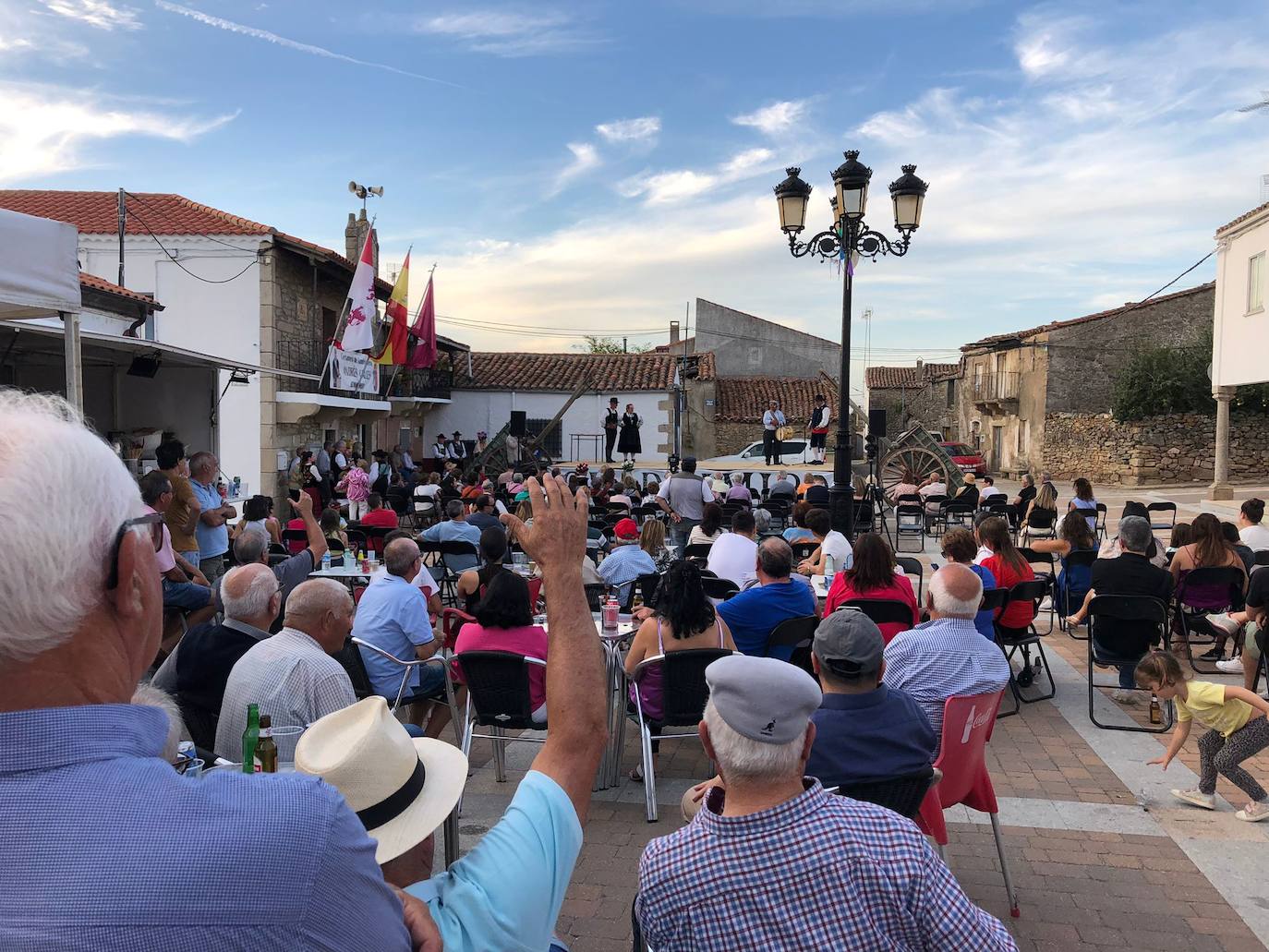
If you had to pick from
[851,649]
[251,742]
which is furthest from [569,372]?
[251,742]

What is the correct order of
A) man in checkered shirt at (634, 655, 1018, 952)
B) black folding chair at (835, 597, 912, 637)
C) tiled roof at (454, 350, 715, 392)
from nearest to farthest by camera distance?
man in checkered shirt at (634, 655, 1018, 952)
black folding chair at (835, 597, 912, 637)
tiled roof at (454, 350, 715, 392)

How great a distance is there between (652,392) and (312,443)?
12.1m

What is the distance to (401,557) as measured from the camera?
5.34 metres

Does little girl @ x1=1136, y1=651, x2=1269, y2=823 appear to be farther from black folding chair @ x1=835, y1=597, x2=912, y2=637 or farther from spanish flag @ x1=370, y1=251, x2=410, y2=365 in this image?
spanish flag @ x1=370, y1=251, x2=410, y2=365

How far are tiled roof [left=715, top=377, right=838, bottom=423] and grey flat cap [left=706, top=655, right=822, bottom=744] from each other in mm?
29213

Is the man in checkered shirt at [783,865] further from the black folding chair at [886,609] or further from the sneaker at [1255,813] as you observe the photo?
the sneaker at [1255,813]

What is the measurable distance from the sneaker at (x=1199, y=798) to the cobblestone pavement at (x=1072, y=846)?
4 centimetres

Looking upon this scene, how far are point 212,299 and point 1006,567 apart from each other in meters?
15.0

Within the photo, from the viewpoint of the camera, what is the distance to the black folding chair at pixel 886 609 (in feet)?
17.1

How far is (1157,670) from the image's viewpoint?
4.82 m

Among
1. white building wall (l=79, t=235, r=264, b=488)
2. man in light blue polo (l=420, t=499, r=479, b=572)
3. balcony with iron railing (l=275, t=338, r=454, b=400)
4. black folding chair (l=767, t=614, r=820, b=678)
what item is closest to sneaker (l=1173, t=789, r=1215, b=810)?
black folding chair (l=767, t=614, r=820, b=678)

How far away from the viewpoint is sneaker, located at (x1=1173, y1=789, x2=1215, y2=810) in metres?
4.56

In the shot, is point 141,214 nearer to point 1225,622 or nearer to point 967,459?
point 1225,622

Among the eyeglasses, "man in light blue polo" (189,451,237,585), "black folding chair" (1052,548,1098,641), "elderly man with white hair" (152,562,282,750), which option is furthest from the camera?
"black folding chair" (1052,548,1098,641)
